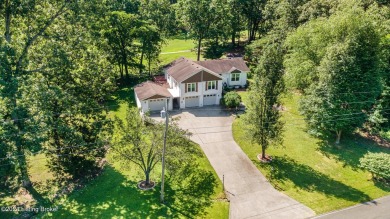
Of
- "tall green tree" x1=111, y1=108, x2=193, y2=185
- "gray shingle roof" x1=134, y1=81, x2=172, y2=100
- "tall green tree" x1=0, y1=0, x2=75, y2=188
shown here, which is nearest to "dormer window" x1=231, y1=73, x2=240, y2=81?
"gray shingle roof" x1=134, y1=81, x2=172, y2=100

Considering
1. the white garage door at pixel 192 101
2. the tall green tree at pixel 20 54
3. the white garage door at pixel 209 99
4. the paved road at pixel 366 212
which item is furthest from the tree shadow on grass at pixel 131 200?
the white garage door at pixel 209 99

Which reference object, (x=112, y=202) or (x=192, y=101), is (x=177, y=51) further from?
(x=112, y=202)

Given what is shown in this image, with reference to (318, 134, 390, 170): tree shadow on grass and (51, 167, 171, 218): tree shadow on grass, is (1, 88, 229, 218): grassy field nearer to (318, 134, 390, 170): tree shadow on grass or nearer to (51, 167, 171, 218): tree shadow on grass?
(51, 167, 171, 218): tree shadow on grass

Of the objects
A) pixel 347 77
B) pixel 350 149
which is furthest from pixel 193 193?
pixel 347 77

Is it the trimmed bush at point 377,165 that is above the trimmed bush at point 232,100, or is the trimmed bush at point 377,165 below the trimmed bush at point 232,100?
below

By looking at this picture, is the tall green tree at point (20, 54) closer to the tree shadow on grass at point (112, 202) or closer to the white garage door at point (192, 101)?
the tree shadow on grass at point (112, 202)
